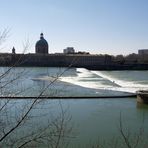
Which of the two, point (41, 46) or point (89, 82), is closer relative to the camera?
point (89, 82)

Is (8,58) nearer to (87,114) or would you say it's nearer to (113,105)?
(87,114)

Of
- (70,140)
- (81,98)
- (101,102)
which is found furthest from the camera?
(81,98)

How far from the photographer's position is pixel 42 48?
12444 centimetres

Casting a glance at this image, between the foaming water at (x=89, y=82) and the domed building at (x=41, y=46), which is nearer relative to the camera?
the foaming water at (x=89, y=82)

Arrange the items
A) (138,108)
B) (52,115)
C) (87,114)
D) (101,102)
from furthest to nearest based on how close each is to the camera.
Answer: (101,102), (138,108), (87,114), (52,115)

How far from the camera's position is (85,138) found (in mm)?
13883

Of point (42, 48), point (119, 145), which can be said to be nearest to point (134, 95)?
point (119, 145)

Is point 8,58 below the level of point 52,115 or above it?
above

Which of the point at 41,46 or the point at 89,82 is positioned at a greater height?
the point at 41,46

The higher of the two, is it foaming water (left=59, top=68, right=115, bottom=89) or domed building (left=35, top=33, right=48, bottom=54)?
domed building (left=35, top=33, right=48, bottom=54)

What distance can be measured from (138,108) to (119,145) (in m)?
12.7

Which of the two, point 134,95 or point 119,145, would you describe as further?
point 134,95

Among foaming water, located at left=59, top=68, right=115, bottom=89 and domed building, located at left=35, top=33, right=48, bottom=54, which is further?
domed building, located at left=35, top=33, right=48, bottom=54

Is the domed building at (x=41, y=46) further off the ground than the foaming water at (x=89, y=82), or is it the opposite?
the domed building at (x=41, y=46)
